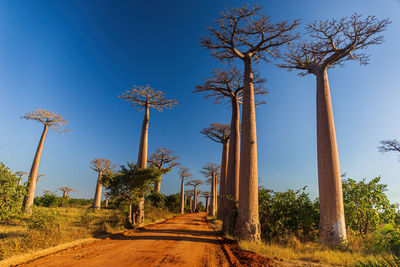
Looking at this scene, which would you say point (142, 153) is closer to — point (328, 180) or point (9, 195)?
point (9, 195)

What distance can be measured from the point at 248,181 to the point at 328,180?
3.00m

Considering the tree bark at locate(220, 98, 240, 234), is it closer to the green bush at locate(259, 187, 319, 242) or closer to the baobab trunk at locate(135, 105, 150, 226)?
the green bush at locate(259, 187, 319, 242)

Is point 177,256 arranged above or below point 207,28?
below

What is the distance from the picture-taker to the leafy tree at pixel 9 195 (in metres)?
7.11

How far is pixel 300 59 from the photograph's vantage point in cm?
1113

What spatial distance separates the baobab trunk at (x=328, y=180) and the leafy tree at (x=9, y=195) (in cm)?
1102

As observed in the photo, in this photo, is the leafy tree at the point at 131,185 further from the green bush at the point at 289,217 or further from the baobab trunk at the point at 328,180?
the baobab trunk at the point at 328,180

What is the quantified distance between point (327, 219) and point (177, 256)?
5.76 metres

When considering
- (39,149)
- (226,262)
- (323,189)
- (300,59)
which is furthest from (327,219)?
(39,149)

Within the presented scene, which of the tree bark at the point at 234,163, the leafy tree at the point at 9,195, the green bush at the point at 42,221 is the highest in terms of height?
the tree bark at the point at 234,163

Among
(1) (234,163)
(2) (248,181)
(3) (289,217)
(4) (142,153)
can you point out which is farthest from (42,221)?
(1) (234,163)

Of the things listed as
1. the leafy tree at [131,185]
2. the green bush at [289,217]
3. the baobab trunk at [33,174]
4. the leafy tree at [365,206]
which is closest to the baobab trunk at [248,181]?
the green bush at [289,217]

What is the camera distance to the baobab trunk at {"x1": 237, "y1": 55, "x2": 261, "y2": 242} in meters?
8.28

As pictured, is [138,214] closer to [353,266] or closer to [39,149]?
[353,266]
